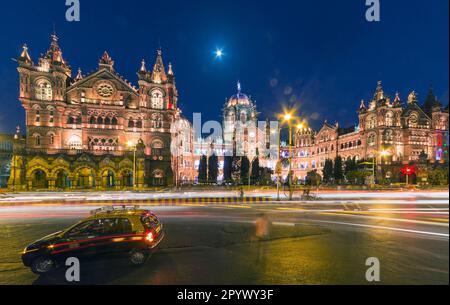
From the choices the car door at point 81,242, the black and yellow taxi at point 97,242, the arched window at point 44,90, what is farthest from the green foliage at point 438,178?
the arched window at point 44,90

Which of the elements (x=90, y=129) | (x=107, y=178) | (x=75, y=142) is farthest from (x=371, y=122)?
(x=75, y=142)

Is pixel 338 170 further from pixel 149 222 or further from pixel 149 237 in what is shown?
pixel 149 237

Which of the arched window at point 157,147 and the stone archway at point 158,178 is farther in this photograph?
the arched window at point 157,147

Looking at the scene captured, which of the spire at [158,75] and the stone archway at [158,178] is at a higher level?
the spire at [158,75]

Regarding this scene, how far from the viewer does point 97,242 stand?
735 centimetres

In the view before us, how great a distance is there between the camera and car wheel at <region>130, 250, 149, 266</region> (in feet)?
24.8

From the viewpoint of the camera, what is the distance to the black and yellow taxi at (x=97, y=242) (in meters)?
7.13

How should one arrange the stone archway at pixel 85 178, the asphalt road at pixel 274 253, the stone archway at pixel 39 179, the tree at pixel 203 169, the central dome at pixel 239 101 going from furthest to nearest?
the central dome at pixel 239 101 < the tree at pixel 203 169 < the stone archway at pixel 85 178 < the stone archway at pixel 39 179 < the asphalt road at pixel 274 253

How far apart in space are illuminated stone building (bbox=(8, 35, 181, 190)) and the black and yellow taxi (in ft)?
126

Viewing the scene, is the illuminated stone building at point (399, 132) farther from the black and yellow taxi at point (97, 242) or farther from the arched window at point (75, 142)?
the arched window at point (75, 142)

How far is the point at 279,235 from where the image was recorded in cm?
1122

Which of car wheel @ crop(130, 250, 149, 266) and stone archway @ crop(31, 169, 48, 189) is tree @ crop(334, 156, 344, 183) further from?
car wheel @ crop(130, 250, 149, 266)
